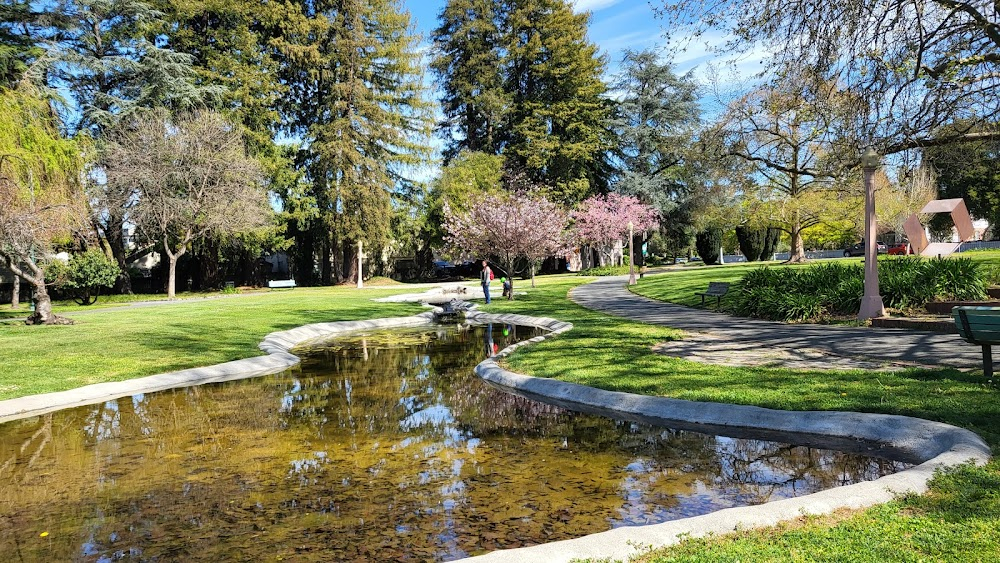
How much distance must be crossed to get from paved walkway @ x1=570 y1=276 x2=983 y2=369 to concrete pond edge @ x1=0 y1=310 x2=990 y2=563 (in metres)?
3.56

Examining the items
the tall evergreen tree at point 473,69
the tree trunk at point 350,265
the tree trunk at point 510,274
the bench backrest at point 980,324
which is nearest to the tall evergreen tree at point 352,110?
the tree trunk at point 350,265

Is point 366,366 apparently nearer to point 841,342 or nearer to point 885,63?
point 841,342

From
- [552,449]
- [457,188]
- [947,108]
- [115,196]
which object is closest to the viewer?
[552,449]

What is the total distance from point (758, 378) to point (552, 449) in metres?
3.71

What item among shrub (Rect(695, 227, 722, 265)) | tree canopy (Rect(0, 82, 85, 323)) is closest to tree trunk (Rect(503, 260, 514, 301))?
tree canopy (Rect(0, 82, 85, 323))

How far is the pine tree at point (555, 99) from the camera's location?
5244cm

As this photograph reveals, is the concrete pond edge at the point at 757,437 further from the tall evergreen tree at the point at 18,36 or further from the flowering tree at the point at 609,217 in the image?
the flowering tree at the point at 609,217

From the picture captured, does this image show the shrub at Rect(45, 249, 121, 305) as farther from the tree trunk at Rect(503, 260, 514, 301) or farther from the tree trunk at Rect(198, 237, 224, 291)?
the tree trunk at Rect(503, 260, 514, 301)

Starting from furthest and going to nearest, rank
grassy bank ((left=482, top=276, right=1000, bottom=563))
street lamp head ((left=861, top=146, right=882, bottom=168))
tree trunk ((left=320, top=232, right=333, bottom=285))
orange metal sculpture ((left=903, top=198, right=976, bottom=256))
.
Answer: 1. tree trunk ((left=320, top=232, right=333, bottom=285))
2. orange metal sculpture ((left=903, top=198, right=976, bottom=256))
3. street lamp head ((left=861, top=146, right=882, bottom=168))
4. grassy bank ((left=482, top=276, right=1000, bottom=563))

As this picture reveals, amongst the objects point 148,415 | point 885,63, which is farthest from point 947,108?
point 148,415

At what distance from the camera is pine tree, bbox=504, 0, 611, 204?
52.4 meters

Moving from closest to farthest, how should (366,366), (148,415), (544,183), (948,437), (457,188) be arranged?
(948,437)
(148,415)
(366,366)
(457,188)
(544,183)

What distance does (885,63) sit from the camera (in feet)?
34.5

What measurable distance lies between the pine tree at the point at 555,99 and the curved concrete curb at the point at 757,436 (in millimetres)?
43043
